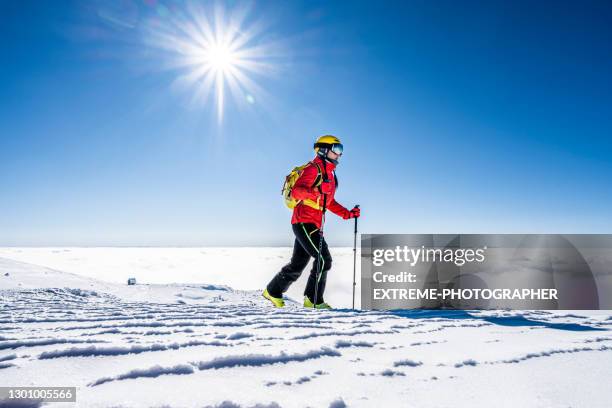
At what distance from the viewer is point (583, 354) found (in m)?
1.86

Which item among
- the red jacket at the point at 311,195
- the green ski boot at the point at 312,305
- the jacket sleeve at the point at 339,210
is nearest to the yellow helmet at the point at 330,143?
the red jacket at the point at 311,195

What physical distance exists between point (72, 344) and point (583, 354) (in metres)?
2.89

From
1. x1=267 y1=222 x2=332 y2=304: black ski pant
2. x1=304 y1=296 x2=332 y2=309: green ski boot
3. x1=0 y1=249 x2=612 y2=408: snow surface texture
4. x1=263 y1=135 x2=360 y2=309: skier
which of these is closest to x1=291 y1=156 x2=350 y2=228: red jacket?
x1=263 y1=135 x2=360 y2=309: skier

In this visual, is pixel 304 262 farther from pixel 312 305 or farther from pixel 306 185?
pixel 306 185

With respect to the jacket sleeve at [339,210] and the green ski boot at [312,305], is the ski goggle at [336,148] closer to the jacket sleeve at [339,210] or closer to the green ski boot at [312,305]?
the jacket sleeve at [339,210]

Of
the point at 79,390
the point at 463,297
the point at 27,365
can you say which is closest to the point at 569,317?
the point at 463,297

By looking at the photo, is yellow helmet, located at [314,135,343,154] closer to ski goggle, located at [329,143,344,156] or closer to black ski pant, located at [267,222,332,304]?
ski goggle, located at [329,143,344,156]

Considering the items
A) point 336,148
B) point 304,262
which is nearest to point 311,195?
point 336,148

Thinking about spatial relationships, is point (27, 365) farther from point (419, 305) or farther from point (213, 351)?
point (419, 305)

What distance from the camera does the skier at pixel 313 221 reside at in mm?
4871

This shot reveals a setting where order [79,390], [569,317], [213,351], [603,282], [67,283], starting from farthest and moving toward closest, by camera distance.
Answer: [67,283] < [603,282] < [569,317] < [213,351] < [79,390]

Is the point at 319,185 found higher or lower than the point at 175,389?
higher

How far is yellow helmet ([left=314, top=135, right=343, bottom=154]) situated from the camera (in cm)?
504

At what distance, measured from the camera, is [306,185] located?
4820mm
